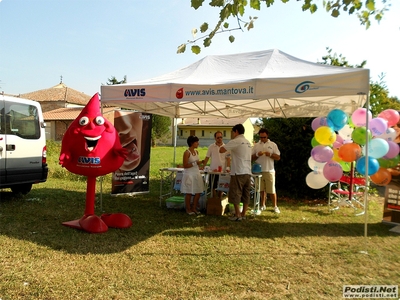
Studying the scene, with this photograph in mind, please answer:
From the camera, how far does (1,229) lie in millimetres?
5062

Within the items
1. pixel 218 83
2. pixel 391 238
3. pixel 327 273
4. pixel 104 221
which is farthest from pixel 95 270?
pixel 391 238

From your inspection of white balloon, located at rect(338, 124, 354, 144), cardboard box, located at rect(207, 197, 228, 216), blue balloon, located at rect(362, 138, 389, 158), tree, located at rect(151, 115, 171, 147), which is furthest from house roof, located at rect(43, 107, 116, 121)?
blue balloon, located at rect(362, 138, 389, 158)

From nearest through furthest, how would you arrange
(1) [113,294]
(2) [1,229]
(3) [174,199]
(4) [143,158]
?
(1) [113,294], (2) [1,229], (3) [174,199], (4) [143,158]

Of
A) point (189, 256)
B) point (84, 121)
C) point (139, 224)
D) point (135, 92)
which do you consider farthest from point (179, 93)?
point (189, 256)

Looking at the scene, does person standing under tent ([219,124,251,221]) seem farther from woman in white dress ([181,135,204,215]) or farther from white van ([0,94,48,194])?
white van ([0,94,48,194])

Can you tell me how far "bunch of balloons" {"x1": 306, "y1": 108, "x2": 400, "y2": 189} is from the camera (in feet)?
16.9

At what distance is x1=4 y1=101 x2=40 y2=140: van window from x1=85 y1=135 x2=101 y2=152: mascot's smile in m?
2.41

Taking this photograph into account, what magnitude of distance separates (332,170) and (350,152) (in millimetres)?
479

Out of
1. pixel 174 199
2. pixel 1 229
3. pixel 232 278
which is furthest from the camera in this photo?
pixel 174 199

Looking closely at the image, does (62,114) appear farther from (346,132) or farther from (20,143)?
(346,132)

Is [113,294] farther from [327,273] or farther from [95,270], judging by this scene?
[327,273]

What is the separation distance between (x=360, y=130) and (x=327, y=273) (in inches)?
108

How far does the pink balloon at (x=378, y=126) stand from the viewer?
206 inches

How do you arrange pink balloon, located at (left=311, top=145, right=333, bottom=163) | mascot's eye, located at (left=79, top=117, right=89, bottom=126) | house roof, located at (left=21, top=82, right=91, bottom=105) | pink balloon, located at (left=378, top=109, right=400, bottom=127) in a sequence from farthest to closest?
house roof, located at (left=21, top=82, right=91, bottom=105)
pink balloon, located at (left=311, top=145, right=333, bottom=163)
pink balloon, located at (left=378, top=109, right=400, bottom=127)
mascot's eye, located at (left=79, top=117, right=89, bottom=126)
